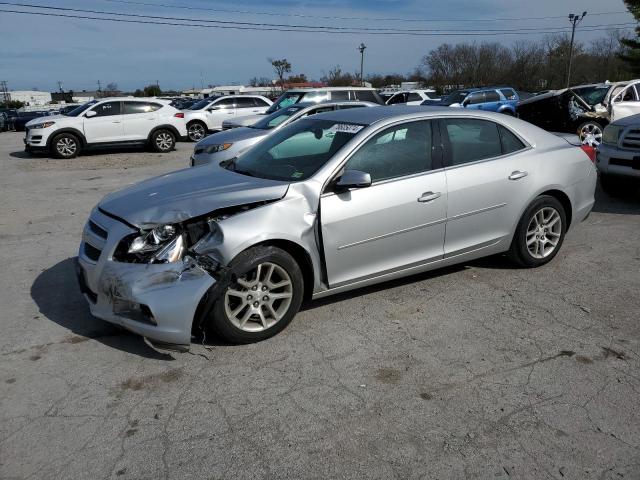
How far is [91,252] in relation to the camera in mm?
4152

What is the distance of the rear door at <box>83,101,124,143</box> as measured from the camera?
52.2 feet

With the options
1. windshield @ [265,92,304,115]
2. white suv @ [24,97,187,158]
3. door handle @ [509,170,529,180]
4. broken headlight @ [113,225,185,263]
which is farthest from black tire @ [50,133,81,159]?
door handle @ [509,170,529,180]

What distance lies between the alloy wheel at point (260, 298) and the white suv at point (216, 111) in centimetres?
1647

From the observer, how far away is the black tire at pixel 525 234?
17.1 ft

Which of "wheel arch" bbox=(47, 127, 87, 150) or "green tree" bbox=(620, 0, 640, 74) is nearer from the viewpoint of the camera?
"wheel arch" bbox=(47, 127, 87, 150)

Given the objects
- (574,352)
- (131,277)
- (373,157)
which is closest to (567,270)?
(574,352)

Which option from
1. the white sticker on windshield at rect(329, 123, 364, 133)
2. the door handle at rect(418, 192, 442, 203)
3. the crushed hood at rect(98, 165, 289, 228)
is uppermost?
the white sticker on windshield at rect(329, 123, 364, 133)

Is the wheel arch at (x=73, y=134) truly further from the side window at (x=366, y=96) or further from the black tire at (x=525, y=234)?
the black tire at (x=525, y=234)

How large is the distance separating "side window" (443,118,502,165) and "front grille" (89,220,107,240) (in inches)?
114

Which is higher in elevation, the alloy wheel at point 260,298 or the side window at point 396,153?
the side window at point 396,153

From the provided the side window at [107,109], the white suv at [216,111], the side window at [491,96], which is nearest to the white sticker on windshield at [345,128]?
the side window at [107,109]

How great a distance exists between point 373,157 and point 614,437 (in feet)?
8.42

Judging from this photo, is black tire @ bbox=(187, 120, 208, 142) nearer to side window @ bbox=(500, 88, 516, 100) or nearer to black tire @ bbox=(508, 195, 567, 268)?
side window @ bbox=(500, 88, 516, 100)

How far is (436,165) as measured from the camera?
4.73 m
